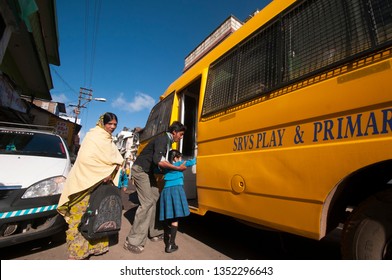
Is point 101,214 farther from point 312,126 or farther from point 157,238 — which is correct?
point 312,126

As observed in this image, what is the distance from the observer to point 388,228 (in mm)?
1413

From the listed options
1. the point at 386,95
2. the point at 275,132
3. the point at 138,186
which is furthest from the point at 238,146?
the point at 138,186

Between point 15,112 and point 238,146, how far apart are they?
859 centimetres

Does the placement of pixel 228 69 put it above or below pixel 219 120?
above

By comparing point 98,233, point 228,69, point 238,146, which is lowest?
point 98,233

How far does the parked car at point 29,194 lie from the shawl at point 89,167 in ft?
0.83

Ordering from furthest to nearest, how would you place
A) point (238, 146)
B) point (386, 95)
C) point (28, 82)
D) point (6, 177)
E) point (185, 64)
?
point (185, 64) < point (28, 82) < point (6, 177) < point (238, 146) < point (386, 95)

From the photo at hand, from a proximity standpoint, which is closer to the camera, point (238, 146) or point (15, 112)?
point (238, 146)

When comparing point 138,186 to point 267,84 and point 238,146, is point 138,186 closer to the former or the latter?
point 238,146

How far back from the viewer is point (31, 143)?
12.1 ft

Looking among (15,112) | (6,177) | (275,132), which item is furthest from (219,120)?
(15,112)

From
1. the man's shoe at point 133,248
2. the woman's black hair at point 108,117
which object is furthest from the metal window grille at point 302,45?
the man's shoe at point 133,248

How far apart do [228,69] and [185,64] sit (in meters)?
14.4

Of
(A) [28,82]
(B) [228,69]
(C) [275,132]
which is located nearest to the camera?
(C) [275,132]
